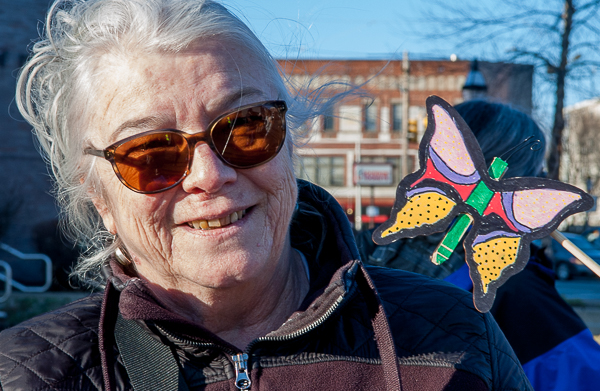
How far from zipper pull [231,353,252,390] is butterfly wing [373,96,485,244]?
449 mm

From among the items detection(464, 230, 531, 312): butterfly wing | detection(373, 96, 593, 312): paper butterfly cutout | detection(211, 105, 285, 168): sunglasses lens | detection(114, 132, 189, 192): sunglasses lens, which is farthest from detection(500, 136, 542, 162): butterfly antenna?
detection(114, 132, 189, 192): sunglasses lens

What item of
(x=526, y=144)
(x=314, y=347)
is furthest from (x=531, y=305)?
(x=314, y=347)

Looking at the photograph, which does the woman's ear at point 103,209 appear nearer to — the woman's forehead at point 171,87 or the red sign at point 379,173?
the woman's forehead at point 171,87

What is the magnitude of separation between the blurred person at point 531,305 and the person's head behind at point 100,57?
0.95 m

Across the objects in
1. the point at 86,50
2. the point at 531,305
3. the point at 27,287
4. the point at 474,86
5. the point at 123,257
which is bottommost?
the point at 27,287

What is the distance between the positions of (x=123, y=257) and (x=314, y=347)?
63cm

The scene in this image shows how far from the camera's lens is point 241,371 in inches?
53.7

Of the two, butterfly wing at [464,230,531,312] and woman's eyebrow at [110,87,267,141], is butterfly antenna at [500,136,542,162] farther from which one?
woman's eyebrow at [110,87,267,141]

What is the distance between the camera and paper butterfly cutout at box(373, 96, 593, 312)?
1452 mm

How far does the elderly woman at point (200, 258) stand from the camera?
4.49 feet

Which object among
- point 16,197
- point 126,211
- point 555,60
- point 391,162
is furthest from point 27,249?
point 391,162

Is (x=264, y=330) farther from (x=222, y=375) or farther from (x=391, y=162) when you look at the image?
(x=391, y=162)

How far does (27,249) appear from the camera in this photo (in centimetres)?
1114

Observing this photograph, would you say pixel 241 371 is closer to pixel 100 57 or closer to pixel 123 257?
pixel 123 257
